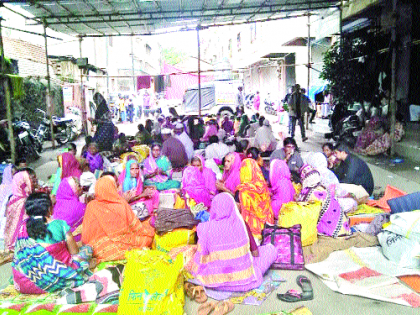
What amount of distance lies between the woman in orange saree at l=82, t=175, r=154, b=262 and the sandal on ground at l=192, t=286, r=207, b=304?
3.08 ft

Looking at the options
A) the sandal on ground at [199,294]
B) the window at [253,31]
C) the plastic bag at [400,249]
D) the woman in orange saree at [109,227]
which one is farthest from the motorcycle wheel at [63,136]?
the window at [253,31]

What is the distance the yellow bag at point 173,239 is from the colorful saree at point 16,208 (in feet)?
5.03

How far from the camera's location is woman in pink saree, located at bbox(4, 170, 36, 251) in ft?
15.4

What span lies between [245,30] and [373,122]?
23.0 m

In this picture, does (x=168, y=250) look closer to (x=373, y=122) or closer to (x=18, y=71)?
(x=373, y=122)

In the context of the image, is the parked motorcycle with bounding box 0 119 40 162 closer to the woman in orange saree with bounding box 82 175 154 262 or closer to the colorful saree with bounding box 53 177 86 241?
the colorful saree with bounding box 53 177 86 241

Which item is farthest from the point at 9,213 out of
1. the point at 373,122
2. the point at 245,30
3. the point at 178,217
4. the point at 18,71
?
the point at 245,30

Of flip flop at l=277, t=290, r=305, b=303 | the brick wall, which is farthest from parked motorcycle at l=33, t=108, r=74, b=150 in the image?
flip flop at l=277, t=290, r=305, b=303

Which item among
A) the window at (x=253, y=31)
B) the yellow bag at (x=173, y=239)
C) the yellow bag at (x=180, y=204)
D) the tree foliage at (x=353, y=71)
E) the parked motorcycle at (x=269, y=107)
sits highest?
the window at (x=253, y=31)

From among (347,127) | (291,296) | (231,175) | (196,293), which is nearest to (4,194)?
(231,175)

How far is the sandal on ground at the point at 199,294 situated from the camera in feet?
11.5

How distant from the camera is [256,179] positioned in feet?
16.4

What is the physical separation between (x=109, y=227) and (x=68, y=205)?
1170 millimetres

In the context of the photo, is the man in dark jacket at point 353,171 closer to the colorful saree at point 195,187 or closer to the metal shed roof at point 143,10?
the colorful saree at point 195,187
